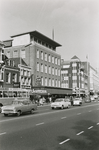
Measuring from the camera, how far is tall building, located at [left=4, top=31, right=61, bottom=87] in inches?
2088

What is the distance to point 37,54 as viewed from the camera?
54344mm

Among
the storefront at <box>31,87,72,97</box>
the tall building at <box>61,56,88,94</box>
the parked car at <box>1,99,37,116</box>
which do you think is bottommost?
the parked car at <box>1,99,37,116</box>

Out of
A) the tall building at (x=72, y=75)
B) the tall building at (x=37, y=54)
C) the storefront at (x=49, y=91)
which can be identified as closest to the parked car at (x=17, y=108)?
the storefront at (x=49, y=91)

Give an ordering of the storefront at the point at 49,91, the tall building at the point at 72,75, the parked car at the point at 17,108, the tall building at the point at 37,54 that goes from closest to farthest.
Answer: the parked car at the point at 17,108, the storefront at the point at 49,91, the tall building at the point at 37,54, the tall building at the point at 72,75

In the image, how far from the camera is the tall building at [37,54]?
174ft

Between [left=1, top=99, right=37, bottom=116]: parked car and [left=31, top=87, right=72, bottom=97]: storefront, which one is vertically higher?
[left=31, top=87, right=72, bottom=97]: storefront

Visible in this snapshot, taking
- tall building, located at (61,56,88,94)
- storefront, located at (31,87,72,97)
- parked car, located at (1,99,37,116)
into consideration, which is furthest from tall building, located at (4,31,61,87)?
tall building, located at (61,56,88,94)

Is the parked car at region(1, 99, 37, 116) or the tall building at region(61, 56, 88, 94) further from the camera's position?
the tall building at region(61, 56, 88, 94)

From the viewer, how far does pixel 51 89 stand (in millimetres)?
56469

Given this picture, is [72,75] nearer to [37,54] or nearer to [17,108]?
[37,54]

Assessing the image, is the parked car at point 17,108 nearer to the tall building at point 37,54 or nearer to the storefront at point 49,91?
the storefront at point 49,91

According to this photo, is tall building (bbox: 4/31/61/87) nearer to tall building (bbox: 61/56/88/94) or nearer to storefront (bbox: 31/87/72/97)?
storefront (bbox: 31/87/72/97)

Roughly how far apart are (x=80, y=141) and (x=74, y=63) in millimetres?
94882

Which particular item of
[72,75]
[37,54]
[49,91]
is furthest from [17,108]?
[72,75]
